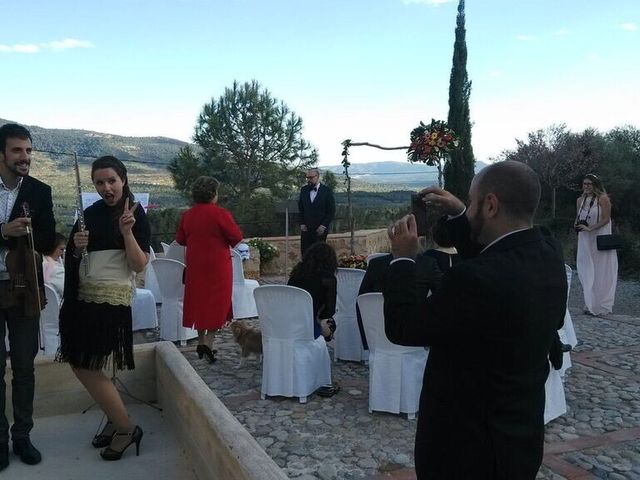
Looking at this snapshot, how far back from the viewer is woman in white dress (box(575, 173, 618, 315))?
26.0 ft

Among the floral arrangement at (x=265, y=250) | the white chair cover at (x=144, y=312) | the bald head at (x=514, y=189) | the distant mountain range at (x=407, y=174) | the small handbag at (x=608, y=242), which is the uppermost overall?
the distant mountain range at (x=407, y=174)

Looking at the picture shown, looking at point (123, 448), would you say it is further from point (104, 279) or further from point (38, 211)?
Result: point (38, 211)

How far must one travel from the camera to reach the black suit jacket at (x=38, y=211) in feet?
10.4

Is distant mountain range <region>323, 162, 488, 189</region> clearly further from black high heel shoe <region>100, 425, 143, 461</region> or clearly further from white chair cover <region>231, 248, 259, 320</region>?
white chair cover <region>231, 248, 259, 320</region>

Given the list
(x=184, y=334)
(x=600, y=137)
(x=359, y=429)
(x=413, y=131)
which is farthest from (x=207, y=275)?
(x=600, y=137)

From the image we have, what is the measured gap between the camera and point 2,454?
3.10m

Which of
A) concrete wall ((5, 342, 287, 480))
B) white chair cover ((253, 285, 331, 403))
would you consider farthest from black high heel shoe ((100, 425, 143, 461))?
white chair cover ((253, 285, 331, 403))

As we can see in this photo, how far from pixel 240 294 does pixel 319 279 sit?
3022 millimetres

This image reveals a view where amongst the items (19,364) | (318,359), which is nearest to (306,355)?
(318,359)

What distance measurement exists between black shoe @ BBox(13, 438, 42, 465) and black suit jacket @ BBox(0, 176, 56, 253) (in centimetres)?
104

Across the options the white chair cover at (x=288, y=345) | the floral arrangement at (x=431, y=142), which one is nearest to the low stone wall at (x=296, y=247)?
the floral arrangement at (x=431, y=142)

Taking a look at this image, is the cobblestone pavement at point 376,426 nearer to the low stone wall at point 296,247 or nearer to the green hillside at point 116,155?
the low stone wall at point 296,247

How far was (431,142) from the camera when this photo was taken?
746cm

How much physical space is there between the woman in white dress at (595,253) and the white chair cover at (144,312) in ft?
18.7
